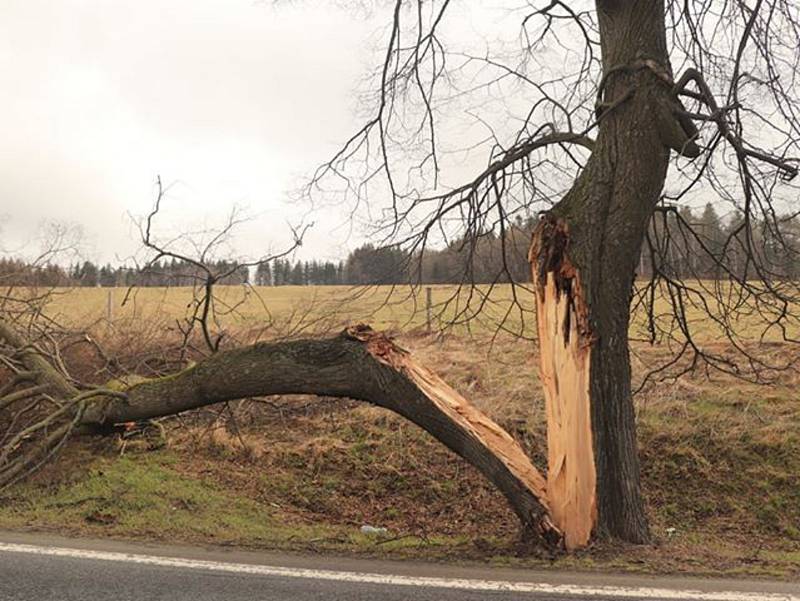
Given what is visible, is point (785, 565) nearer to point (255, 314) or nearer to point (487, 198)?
point (487, 198)

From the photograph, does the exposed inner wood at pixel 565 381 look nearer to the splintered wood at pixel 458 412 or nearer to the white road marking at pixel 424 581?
the splintered wood at pixel 458 412

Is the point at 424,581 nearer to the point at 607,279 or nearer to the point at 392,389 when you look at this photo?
the point at 392,389

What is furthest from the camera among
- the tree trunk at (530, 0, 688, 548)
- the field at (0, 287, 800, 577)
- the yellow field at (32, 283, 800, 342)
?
the yellow field at (32, 283, 800, 342)

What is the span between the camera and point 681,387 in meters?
11.1

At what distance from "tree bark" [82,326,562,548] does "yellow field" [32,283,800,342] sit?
51.1 inches

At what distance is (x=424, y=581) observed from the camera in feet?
13.6

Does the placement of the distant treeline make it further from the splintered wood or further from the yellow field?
the splintered wood

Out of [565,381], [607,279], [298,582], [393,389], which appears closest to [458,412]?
[393,389]

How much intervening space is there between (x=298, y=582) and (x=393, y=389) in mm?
1727

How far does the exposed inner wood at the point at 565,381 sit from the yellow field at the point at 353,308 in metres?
0.93

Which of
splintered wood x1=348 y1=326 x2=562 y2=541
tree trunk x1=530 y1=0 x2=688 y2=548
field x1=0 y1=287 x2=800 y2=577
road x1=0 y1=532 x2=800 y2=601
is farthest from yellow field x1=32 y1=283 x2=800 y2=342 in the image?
road x1=0 y1=532 x2=800 y2=601

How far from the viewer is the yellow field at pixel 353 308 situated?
7.04 metres

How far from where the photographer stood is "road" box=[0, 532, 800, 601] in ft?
12.7

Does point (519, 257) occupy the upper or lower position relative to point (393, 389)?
upper
